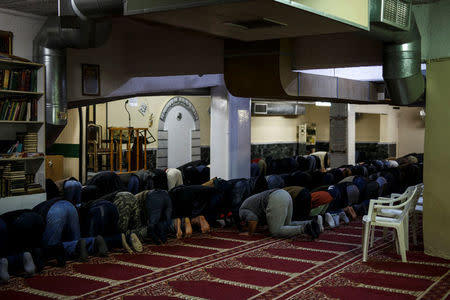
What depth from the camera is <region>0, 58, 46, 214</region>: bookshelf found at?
6.82 meters

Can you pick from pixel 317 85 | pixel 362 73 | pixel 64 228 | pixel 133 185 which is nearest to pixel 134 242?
pixel 64 228

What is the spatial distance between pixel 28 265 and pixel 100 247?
36.7 inches

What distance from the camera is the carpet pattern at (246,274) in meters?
5.28

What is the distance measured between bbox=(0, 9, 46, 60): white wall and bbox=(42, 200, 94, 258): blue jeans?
211 cm

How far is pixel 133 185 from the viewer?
9.49 metres

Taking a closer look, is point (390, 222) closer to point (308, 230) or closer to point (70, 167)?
point (308, 230)

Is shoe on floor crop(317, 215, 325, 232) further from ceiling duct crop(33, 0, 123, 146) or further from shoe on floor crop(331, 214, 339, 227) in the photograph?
ceiling duct crop(33, 0, 123, 146)

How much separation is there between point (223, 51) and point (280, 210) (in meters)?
2.66

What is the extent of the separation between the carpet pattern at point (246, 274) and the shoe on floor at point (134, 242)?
9 centimetres

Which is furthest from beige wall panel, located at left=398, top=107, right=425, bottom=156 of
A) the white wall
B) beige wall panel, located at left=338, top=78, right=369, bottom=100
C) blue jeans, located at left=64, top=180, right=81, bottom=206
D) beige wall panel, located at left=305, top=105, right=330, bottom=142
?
the white wall

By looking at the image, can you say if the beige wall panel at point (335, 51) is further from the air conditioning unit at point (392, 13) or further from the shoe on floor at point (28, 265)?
the shoe on floor at point (28, 265)

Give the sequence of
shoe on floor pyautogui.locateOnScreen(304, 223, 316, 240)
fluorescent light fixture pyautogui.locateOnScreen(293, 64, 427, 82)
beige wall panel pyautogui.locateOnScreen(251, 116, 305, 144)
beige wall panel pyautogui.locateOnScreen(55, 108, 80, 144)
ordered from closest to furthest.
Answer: shoe on floor pyautogui.locateOnScreen(304, 223, 316, 240), fluorescent light fixture pyautogui.locateOnScreen(293, 64, 427, 82), beige wall panel pyautogui.locateOnScreen(55, 108, 80, 144), beige wall panel pyautogui.locateOnScreen(251, 116, 305, 144)

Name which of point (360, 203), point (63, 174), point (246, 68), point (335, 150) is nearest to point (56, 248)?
point (246, 68)

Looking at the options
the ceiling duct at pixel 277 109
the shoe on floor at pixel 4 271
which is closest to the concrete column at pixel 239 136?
the shoe on floor at pixel 4 271
